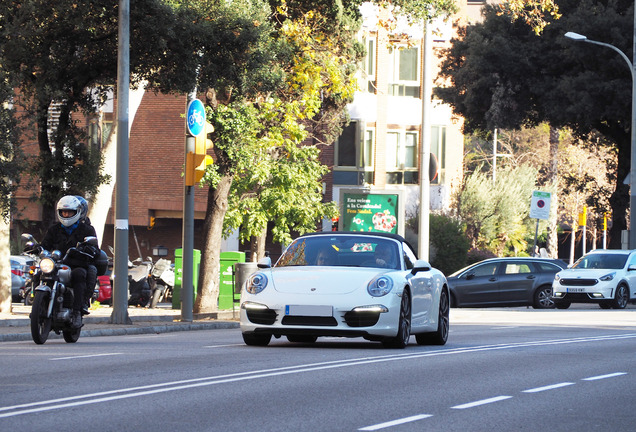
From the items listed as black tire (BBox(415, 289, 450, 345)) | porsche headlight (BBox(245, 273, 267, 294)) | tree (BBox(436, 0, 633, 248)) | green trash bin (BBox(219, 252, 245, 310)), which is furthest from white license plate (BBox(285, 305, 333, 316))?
tree (BBox(436, 0, 633, 248))

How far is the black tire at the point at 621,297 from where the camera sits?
107ft

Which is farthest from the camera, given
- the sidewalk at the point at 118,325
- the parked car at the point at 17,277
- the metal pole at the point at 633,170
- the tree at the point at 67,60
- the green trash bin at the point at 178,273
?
the metal pole at the point at 633,170

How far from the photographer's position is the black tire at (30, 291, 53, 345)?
14.5 meters

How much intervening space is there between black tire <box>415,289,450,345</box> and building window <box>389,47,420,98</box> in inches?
1257

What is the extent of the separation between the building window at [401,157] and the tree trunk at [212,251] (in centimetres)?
2178

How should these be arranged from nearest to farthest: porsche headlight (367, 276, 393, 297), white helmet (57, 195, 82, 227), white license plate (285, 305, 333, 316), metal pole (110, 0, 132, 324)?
white license plate (285, 305, 333, 316) → porsche headlight (367, 276, 393, 297) → white helmet (57, 195, 82, 227) → metal pole (110, 0, 132, 324)

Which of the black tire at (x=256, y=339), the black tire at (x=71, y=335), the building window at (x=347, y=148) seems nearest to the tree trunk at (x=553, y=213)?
the building window at (x=347, y=148)

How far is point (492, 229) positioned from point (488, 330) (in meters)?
32.9

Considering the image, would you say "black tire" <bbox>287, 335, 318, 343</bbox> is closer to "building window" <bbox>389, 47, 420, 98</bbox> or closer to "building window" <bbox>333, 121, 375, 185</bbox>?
"building window" <bbox>333, 121, 375, 185</bbox>

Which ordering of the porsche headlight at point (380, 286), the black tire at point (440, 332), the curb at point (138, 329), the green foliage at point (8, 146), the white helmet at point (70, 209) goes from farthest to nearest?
1. the green foliage at point (8, 146)
2. the curb at point (138, 329)
3. the black tire at point (440, 332)
4. the white helmet at point (70, 209)
5. the porsche headlight at point (380, 286)

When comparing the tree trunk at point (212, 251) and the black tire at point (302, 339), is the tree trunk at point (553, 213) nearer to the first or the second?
the tree trunk at point (212, 251)

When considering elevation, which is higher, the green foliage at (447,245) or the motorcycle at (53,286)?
the green foliage at (447,245)

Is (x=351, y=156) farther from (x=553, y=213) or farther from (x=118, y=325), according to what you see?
(x=118, y=325)

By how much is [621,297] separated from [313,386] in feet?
77.1
